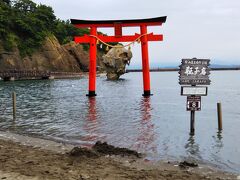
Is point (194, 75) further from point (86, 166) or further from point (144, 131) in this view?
point (86, 166)

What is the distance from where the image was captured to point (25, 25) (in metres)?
82.7

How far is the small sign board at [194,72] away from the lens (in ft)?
41.6

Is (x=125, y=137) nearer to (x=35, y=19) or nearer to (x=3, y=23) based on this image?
(x=3, y=23)

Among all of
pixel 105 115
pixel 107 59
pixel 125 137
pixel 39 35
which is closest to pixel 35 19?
pixel 39 35

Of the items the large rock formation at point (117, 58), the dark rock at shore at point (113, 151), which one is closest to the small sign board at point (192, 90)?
the dark rock at shore at point (113, 151)

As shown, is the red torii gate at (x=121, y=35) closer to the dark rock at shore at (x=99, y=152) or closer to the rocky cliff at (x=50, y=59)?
the dark rock at shore at (x=99, y=152)

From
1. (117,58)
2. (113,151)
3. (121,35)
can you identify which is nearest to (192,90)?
(113,151)

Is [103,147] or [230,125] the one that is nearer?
[103,147]

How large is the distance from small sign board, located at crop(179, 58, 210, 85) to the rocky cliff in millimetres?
65092

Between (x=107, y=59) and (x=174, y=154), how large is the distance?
199 feet

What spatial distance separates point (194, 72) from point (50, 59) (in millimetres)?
75590

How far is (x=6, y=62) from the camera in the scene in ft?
244

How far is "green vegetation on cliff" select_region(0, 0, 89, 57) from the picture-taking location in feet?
255

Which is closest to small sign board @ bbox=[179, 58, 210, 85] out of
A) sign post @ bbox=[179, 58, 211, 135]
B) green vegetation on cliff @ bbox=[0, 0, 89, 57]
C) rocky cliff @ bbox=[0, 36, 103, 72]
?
sign post @ bbox=[179, 58, 211, 135]
